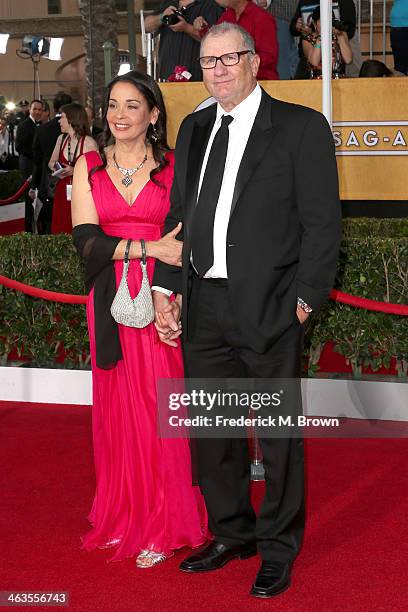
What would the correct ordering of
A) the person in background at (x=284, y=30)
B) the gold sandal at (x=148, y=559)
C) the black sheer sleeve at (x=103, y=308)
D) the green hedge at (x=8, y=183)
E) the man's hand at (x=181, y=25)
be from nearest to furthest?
the gold sandal at (x=148, y=559)
the black sheer sleeve at (x=103, y=308)
the man's hand at (x=181, y=25)
the person in background at (x=284, y=30)
the green hedge at (x=8, y=183)

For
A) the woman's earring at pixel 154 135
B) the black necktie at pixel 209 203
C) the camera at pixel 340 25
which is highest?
the camera at pixel 340 25

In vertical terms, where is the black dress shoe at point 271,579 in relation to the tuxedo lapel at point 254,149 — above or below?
below

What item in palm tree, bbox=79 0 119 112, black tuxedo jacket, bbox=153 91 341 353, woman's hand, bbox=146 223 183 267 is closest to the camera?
black tuxedo jacket, bbox=153 91 341 353

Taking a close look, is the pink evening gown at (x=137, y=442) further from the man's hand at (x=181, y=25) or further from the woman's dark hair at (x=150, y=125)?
the man's hand at (x=181, y=25)

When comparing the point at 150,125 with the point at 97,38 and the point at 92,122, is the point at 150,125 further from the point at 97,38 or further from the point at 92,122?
the point at 97,38

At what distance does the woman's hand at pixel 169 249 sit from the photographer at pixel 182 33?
17.8 ft

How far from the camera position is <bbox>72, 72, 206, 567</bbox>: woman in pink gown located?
4.50 metres

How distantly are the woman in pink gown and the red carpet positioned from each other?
0.51 feet

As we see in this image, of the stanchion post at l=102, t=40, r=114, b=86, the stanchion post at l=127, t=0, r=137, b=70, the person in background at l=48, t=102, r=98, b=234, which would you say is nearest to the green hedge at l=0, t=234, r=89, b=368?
the person in background at l=48, t=102, r=98, b=234

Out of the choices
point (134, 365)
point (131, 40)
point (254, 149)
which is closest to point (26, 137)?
point (131, 40)

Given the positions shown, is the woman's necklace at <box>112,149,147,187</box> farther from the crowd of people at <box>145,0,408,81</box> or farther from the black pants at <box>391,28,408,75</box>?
the black pants at <box>391,28,408,75</box>

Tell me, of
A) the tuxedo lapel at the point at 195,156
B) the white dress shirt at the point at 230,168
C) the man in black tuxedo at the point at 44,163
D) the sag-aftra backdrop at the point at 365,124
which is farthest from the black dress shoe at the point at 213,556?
the man in black tuxedo at the point at 44,163

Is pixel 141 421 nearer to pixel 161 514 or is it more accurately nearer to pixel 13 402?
pixel 161 514

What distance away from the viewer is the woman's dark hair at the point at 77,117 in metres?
9.79
